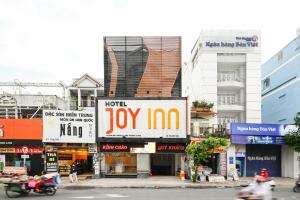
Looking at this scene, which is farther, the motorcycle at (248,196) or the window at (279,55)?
the window at (279,55)

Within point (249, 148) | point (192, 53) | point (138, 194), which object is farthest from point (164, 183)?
point (192, 53)

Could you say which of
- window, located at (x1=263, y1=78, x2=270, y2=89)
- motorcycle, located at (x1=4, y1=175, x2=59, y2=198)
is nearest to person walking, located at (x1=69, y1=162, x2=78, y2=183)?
motorcycle, located at (x1=4, y1=175, x2=59, y2=198)

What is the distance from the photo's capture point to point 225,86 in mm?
51906

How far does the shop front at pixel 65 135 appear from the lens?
34.7 metres

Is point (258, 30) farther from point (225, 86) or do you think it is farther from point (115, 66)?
point (115, 66)

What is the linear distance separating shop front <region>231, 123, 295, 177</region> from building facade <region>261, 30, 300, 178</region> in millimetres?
20525

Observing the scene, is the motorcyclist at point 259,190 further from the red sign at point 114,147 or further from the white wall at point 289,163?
the white wall at point 289,163

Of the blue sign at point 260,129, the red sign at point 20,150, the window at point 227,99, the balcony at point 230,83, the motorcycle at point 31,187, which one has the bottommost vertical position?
the motorcycle at point 31,187

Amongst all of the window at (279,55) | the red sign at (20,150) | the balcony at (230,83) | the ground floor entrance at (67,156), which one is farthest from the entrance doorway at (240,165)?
the window at (279,55)

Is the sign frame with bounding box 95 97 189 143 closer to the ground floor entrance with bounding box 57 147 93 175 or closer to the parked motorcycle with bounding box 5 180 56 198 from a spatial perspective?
the ground floor entrance with bounding box 57 147 93 175

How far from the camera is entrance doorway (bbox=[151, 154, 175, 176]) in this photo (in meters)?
37.7

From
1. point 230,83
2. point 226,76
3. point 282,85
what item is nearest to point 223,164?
point 230,83

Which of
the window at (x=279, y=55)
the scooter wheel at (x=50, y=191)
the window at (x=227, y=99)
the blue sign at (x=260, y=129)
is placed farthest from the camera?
the window at (x=279, y=55)

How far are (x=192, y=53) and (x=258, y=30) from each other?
36.4 ft
